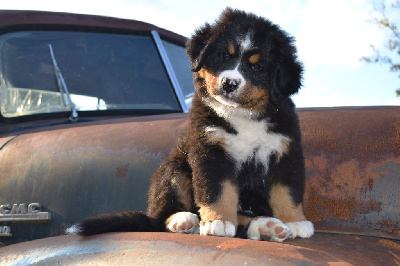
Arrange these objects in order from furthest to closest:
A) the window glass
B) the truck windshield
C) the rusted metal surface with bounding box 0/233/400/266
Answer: the window glass, the truck windshield, the rusted metal surface with bounding box 0/233/400/266

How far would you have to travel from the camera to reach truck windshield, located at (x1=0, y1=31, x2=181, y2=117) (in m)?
3.38

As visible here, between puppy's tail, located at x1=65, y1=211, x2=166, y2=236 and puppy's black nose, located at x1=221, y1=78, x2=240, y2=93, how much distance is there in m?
0.56

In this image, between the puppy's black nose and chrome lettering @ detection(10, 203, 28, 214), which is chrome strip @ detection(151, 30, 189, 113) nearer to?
chrome lettering @ detection(10, 203, 28, 214)

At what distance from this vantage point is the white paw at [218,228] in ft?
6.33

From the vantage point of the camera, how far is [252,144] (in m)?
2.15

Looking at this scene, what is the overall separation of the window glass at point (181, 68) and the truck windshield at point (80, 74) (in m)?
0.15

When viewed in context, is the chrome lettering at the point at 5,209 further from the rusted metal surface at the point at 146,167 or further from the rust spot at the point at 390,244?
the rust spot at the point at 390,244

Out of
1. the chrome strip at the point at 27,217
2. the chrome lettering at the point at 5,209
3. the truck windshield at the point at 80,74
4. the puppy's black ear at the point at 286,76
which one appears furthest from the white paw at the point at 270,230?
the truck windshield at the point at 80,74

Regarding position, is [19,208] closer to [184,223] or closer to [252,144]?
[184,223]

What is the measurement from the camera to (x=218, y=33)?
7.69ft

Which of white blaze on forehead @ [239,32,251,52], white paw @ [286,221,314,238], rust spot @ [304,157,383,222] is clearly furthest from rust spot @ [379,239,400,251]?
white blaze on forehead @ [239,32,251,52]

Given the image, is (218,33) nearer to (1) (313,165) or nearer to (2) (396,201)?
(1) (313,165)

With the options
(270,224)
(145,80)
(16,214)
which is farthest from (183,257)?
(145,80)

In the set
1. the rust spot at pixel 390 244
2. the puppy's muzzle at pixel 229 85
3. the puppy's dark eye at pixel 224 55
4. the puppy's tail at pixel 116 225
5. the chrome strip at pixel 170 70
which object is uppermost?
the chrome strip at pixel 170 70
